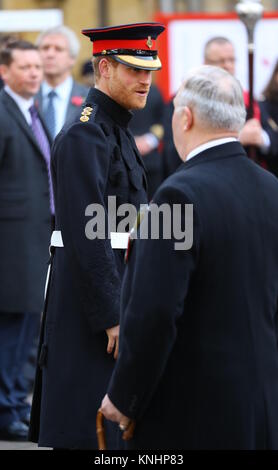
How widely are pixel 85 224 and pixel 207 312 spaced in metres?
0.97

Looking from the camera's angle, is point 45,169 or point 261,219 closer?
point 261,219

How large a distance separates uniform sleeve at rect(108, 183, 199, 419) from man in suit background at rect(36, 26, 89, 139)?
4.29 meters

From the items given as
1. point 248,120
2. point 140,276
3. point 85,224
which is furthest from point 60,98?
point 140,276

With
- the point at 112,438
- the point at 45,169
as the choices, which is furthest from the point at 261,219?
the point at 45,169

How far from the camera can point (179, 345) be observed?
362 cm

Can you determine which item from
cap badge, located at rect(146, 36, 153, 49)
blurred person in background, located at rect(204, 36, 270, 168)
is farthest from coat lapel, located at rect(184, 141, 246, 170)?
blurred person in background, located at rect(204, 36, 270, 168)

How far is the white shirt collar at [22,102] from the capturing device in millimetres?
6957

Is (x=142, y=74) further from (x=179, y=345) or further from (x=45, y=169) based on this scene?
(x=45, y=169)

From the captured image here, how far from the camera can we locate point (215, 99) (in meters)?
3.66

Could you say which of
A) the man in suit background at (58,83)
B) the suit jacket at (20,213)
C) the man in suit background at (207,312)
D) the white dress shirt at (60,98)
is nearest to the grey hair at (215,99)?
the man in suit background at (207,312)

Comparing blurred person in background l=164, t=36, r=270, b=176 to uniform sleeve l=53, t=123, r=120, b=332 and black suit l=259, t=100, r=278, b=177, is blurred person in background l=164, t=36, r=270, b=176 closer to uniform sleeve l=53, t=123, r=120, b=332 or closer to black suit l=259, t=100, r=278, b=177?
black suit l=259, t=100, r=278, b=177

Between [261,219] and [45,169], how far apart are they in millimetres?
3289

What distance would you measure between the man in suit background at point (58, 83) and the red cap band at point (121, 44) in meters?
3.07

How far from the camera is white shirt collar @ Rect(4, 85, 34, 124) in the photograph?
696 centimetres
